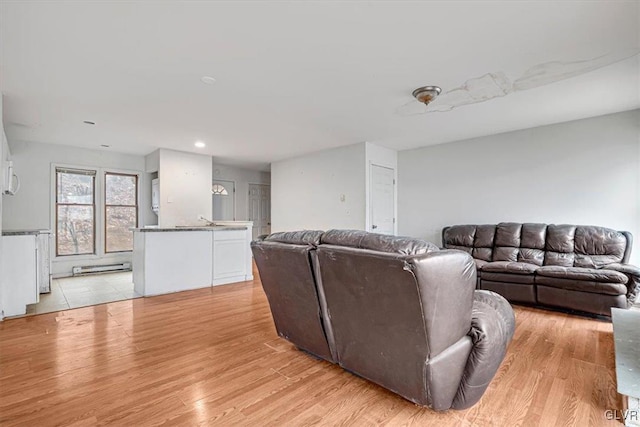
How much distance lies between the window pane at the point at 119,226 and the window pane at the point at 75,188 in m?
0.44

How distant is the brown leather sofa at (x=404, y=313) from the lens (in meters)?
1.42

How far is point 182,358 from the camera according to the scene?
91.5 inches

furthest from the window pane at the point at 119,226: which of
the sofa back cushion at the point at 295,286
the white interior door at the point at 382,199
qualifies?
the sofa back cushion at the point at 295,286

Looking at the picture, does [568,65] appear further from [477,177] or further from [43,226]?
[43,226]

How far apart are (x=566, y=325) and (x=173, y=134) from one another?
18.3 feet

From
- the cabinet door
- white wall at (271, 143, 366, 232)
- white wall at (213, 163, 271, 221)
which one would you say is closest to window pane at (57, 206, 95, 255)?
white wall at (213, 163, 271, 221)

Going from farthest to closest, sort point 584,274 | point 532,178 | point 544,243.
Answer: point 532,178, point 544,243, point 584,274

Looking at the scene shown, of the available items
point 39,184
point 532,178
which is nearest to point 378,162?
point 532,178

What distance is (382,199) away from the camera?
18.6 feet

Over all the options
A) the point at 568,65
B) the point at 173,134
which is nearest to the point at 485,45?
the point at 568,65

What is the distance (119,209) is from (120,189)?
0.42 metres

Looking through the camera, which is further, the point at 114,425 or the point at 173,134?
the point at 173,134

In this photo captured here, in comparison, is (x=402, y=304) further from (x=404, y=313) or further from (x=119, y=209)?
(x=119, y=209)

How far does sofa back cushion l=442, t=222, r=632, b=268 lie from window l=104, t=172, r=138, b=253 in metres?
6.22
